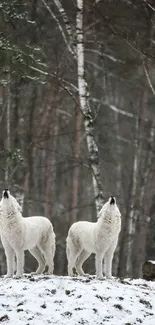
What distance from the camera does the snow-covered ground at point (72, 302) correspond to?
9617 mm

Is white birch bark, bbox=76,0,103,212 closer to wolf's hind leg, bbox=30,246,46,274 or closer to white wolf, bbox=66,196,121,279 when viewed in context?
wolf's hind leg, bbox=30,246,46,274

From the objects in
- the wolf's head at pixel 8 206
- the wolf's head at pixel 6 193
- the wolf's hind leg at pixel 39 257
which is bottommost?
the wolf's hind leg at pixel 39 257

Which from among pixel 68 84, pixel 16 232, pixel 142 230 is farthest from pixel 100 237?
pixel 142 230

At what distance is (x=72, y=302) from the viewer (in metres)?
10.0

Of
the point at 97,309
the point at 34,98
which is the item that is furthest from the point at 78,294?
the point at 34,98

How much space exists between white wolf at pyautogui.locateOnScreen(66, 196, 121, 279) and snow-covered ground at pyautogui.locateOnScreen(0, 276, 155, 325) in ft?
2.61

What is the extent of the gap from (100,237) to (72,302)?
1.90 m

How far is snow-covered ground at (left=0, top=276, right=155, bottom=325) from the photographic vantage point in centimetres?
962

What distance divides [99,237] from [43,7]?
15.0 metres

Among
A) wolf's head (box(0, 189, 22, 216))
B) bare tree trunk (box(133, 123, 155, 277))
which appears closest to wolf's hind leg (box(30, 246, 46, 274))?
wolf's head (box(0, 189, 22, 216))

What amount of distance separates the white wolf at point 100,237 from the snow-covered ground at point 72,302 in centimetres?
80

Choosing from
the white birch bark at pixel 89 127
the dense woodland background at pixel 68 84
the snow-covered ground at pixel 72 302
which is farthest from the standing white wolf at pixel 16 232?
the dense woodland background at pixel 68 84

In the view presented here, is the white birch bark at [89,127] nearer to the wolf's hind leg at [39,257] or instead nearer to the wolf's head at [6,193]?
the wolf's hind leg at [39,257]

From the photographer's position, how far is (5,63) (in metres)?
20.1
